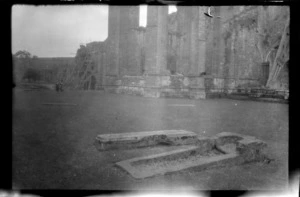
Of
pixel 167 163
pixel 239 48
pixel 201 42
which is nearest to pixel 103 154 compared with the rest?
pixel 167 163

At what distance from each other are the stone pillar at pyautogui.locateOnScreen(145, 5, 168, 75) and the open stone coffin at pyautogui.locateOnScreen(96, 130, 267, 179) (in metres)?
9.99

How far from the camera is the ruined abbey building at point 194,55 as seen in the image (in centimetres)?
1585

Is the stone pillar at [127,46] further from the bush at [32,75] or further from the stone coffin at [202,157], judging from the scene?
the stone coffin at [202,157]

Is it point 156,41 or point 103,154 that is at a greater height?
point 156,41

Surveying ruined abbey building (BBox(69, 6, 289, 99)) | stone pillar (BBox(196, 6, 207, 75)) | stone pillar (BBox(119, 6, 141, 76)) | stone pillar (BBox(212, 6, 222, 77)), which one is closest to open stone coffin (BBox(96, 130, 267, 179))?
ruined abbey building (BBox(69, 6, 289, 99))

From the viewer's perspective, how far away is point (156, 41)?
15.9 meters

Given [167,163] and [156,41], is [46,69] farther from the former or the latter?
[167,163]

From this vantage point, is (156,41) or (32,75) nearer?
(156,41)

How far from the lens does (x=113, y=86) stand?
61.7ft

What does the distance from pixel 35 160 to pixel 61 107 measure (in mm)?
5287

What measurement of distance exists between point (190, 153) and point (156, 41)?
1157cm

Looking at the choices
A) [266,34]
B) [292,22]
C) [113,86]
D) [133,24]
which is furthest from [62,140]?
[266,34]

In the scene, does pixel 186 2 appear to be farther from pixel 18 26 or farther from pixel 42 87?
pixel 42 87

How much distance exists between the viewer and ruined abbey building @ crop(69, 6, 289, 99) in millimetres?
15852
